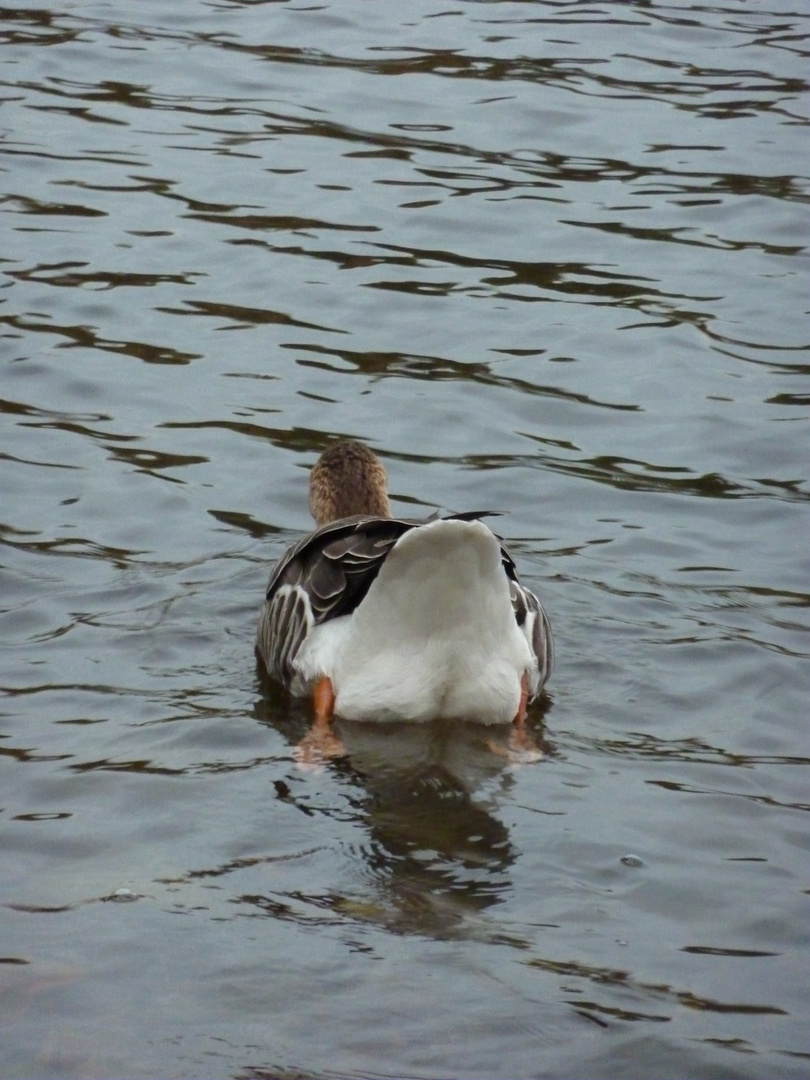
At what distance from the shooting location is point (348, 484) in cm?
840

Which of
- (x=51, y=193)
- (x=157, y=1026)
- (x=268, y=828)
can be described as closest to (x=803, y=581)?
(x=268, y=828)

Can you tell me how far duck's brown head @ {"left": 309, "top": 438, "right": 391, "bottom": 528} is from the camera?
8.40m

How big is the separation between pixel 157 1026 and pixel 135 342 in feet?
22.5

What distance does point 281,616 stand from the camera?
7461 millimetres

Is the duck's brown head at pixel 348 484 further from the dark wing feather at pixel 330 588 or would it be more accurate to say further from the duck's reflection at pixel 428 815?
the duck's reflection at pixel 428 815

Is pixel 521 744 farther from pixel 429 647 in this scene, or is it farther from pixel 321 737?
pixel 321 737

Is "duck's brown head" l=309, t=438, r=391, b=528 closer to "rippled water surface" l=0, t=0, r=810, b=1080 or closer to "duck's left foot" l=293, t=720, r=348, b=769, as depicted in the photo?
"rippled water surface" l=0, t=0, r=810, b=1080

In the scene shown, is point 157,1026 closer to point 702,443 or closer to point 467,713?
point 467,713

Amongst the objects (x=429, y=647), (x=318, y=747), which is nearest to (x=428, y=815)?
(x=318, y=747)

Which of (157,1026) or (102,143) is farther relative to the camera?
(102,143)

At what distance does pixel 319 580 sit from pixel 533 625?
97 centimetres

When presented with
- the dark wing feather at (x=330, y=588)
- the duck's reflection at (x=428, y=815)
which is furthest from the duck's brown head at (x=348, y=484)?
the duck's reflection at (x=428, y=815)

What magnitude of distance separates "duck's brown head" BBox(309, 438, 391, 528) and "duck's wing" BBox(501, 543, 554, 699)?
4.22 feet

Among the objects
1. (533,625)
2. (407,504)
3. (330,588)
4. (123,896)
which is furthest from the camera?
(407,504)
